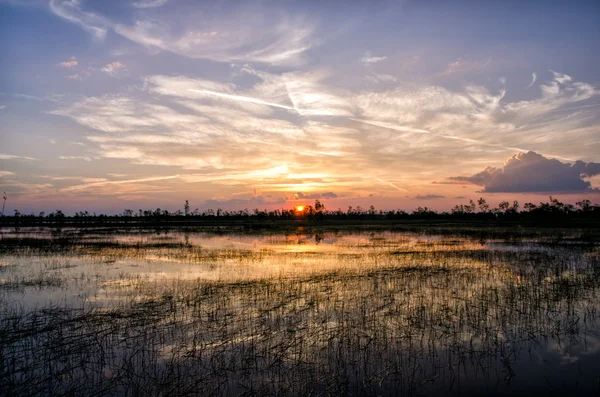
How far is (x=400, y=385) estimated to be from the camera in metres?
7.55

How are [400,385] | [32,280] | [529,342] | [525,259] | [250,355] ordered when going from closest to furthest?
[400,385], [250,355], [529,342], [32,280], [525,259]

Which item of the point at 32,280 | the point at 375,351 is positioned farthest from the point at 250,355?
the point at 32,280

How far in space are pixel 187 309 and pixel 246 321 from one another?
8.77ft

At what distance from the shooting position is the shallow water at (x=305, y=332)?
772 cm

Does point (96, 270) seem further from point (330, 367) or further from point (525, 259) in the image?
point (525, 259)

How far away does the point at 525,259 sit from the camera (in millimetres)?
24359

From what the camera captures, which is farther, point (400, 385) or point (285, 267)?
point (285, 267)

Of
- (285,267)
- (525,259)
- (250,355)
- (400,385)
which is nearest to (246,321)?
(250,355)

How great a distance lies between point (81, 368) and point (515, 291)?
50.5 feet

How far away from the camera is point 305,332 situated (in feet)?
33.8

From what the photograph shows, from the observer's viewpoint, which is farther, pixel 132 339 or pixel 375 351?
pixel 132 339

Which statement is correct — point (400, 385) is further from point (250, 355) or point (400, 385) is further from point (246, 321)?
point (246, 321)

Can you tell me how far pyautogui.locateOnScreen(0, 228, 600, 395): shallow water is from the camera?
7719 millimetres

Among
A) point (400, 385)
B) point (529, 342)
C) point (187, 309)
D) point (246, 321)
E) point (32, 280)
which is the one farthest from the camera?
point (32, 280)
